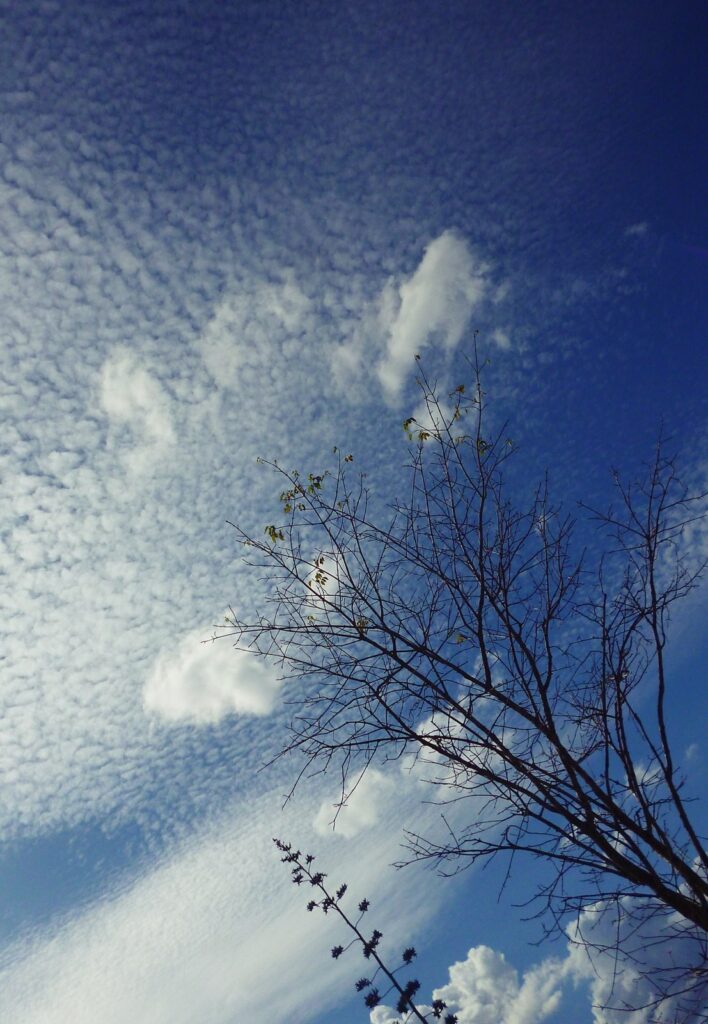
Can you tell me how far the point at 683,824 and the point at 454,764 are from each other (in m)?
1.42

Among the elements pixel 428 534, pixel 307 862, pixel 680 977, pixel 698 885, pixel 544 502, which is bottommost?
pixel 680 977

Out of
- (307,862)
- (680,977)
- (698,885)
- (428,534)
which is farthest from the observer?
(307,862)

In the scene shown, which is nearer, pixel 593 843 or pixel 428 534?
pixel 593 843

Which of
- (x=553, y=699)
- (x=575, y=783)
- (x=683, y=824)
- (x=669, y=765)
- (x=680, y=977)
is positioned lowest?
(x=680, y=977)

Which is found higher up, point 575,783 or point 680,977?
point 575,783

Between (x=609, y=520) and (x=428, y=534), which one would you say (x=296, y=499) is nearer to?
(x=428, y=534)

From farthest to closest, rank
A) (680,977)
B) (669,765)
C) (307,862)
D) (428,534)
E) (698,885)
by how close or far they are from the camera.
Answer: (307,862), (428,534), (669,765), (680,977), (698,885)

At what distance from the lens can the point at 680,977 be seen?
3.44m

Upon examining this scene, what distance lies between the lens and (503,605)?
165 inches

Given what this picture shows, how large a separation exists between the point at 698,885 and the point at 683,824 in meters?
0.35

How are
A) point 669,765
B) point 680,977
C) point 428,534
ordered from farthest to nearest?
point 428,534, point 669,765, point 680,977

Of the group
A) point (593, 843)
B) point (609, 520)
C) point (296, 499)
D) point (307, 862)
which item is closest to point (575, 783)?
point (593, 843)

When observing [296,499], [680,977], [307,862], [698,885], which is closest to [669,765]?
[698,885]

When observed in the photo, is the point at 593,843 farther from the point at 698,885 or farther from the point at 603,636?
the point at 603,636
